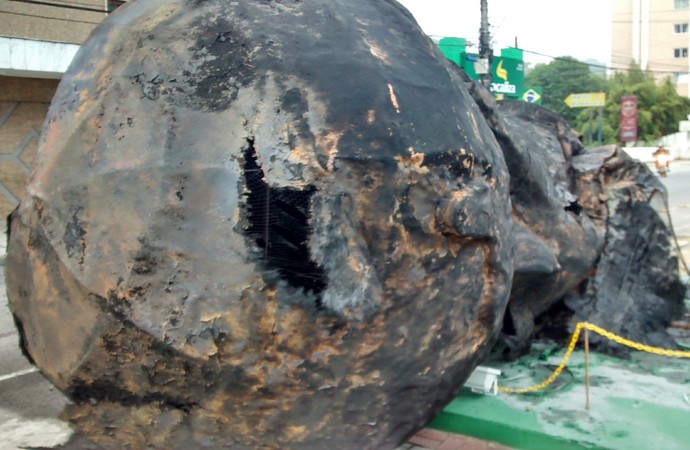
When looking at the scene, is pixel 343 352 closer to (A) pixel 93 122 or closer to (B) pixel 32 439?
(A) pixel 93 122

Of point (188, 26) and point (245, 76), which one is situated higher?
point (188, 26)

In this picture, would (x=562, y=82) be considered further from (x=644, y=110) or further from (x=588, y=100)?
(x=588, y=100)

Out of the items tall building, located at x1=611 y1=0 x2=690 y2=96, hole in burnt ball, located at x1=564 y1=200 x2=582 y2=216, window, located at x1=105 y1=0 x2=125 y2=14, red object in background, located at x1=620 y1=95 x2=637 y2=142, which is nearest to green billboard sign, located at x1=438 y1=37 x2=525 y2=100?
window, located at x1=105 y1=0 x2=125 y2=14

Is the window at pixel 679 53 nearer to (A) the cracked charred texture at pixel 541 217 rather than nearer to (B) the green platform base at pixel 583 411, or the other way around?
(A) the cracked charred texture at pixel 541 217

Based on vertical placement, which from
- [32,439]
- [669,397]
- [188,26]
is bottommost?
[32,439]

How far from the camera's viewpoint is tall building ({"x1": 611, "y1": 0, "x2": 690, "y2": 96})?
6138 centimetres

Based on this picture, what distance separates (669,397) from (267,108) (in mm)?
2661

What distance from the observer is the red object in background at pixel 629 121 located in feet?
134

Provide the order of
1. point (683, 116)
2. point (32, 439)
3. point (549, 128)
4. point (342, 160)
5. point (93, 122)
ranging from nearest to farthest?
point (342, 160) < point (93, 122) < point (32, 439) < point (549, 128) < point (683, 116)

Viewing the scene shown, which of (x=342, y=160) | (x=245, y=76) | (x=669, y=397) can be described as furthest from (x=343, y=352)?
(x=669, y=397)

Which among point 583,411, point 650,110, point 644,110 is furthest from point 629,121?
point 583,411

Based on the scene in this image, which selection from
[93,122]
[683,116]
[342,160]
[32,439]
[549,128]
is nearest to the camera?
[342,160]

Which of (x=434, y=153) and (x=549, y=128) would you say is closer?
(x=434, y=153)

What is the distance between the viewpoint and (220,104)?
221 cm
